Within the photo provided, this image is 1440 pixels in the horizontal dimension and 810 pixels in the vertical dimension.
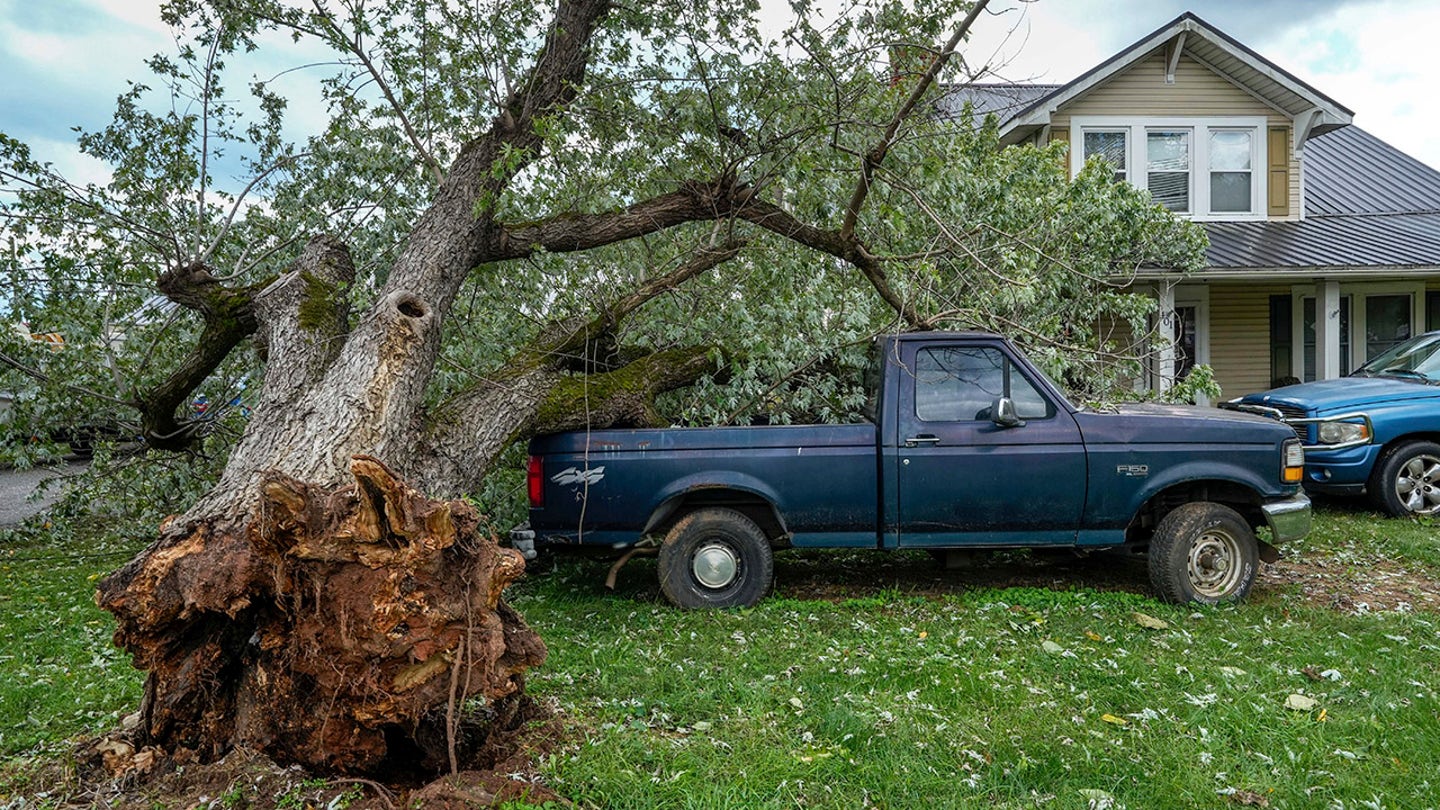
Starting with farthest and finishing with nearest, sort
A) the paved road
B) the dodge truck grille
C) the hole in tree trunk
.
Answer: the paved road, the dodge truck grille, the hole in tree trunk

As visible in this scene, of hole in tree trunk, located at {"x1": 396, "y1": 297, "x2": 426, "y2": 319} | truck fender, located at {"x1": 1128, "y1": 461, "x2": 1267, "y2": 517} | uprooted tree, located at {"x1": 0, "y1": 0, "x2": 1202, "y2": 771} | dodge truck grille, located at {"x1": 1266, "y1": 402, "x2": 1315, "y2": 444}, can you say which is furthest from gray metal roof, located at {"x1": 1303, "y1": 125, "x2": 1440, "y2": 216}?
hole in tree trunk, located at {"x1": 396, "y1": 297, "x2": 426, "y2": 319}

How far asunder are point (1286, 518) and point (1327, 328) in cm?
970

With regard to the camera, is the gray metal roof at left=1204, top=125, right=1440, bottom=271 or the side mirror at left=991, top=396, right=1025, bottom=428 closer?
the side mirror at left=991, top=396, right=1025, bottom=428

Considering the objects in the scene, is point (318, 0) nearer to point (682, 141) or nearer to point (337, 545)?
point (682, 141)

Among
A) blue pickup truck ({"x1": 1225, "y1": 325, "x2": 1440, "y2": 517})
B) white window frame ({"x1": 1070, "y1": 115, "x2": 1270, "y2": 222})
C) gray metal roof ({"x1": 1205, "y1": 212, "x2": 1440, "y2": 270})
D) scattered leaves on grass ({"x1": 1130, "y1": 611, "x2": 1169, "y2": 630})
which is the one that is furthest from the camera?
white window frame ({"x1": 1070, "y1": 115, "x2": 1270, "y2": 222})

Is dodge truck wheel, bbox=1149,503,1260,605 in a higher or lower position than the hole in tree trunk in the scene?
lower

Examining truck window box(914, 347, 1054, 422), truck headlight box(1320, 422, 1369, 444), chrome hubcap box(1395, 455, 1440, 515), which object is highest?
truck window box(914, 347, 1054, 422)

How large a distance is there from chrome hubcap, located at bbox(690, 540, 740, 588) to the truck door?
1.17 m

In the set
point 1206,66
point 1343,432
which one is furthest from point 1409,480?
point 1206,66

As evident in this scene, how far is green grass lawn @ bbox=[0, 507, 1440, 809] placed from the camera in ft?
11.2

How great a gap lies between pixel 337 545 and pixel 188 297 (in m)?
5.10

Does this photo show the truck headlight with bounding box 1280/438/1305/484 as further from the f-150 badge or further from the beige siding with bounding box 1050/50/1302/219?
the beige siding with bounding box 1050/50/1302/219

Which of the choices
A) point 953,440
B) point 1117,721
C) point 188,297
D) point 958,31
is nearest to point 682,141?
point 958,31

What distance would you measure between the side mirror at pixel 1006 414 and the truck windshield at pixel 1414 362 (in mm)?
6269
